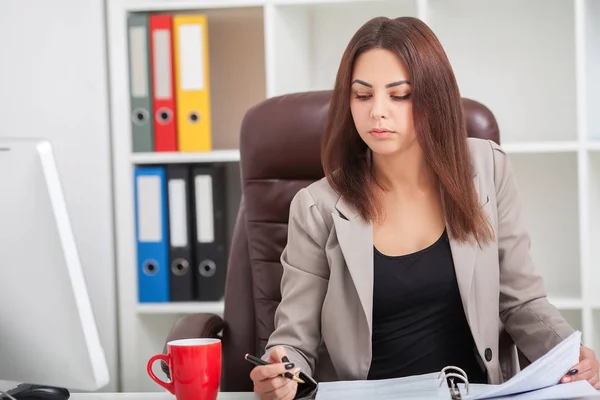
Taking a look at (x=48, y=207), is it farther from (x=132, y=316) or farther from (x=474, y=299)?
(x=132, y=316)

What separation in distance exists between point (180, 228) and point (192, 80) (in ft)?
1.38

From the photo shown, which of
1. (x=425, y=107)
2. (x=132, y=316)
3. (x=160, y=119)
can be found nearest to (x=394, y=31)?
(x=425, y=107)

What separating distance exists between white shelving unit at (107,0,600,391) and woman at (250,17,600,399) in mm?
859

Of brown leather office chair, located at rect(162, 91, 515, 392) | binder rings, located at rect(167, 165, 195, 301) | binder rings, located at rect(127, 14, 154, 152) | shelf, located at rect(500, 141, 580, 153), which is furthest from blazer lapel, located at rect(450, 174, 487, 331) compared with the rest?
binder rings, located at rect(127, 14, 154, 152)

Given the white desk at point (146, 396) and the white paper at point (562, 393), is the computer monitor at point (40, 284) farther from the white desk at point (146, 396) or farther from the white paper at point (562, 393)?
the white paper at point (562, 393)

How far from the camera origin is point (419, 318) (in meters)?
1.45

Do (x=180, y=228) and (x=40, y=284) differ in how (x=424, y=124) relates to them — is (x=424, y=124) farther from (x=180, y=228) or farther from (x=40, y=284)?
(x=180, y=228)

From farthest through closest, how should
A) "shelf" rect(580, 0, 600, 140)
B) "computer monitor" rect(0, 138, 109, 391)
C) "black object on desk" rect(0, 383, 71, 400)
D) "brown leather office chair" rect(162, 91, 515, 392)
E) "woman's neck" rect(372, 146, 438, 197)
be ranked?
"shelf" rect(580, 0, 600, 140) < "brown leather office chair" rect(162, 91, 515, 392) < "woman's neck" rect(372, 146, 438, 197) < "black object on desk" rect(0, 383, 71, 400) < "computer monitor" rect(0, 138, 109, 391)

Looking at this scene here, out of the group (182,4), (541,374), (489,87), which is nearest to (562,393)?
(541,374)

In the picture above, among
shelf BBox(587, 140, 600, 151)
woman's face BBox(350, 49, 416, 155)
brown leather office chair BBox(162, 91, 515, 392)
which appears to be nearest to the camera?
woman's face BBox(350, 49, 416, 155)

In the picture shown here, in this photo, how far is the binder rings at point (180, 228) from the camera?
2314 millimetres

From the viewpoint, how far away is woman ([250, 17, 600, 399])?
4.52 ft

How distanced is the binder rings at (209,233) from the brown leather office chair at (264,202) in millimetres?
554

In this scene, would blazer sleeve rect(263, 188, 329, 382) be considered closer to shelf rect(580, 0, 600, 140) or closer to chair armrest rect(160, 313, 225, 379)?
chair armrest rect(160, 313, 225, 379)
